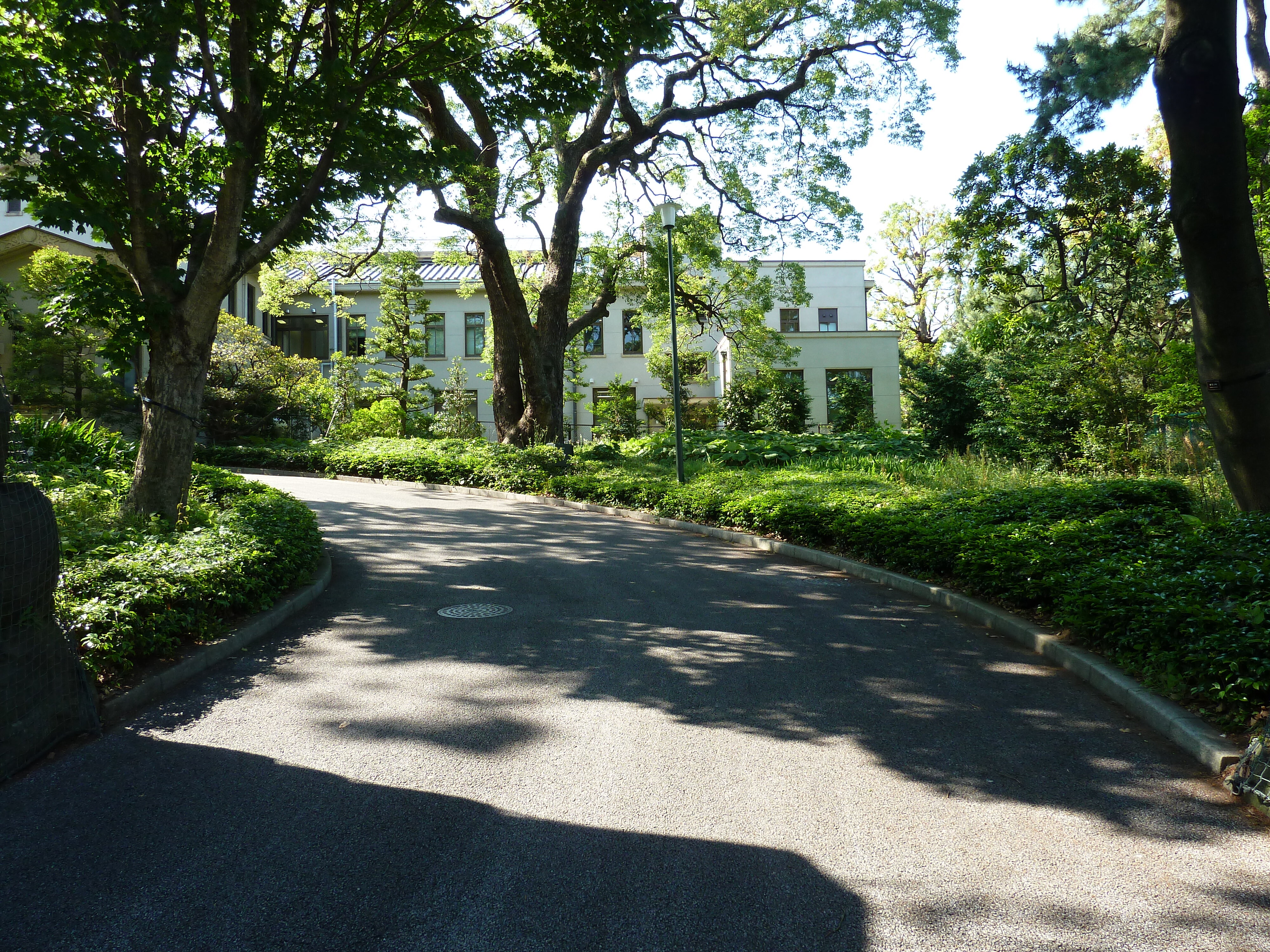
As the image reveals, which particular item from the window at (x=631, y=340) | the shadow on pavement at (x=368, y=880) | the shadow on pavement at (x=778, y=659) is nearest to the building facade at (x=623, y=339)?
the window at (x=631, y=340)

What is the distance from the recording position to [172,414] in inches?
360

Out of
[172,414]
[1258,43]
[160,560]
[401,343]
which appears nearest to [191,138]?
[172,414]

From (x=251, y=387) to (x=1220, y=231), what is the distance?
25.1 m

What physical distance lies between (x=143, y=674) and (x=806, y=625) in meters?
5.12

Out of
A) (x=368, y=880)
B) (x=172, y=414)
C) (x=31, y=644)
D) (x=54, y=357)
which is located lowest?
(x=368, y=880)

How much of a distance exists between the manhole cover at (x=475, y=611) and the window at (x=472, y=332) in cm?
3240

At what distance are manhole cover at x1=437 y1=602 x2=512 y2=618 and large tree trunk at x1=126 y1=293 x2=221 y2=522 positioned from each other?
3631 mm

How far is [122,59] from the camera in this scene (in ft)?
28.5

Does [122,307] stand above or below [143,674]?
above

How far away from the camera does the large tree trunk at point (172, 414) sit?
360 inches

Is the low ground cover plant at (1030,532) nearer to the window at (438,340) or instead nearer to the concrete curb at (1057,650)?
the concrete curb at (1057,650)

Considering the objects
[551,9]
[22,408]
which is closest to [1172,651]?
[551,9]

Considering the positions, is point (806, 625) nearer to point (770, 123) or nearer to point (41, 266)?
point (770, 123)

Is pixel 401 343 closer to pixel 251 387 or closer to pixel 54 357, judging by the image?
pixel 251 387
